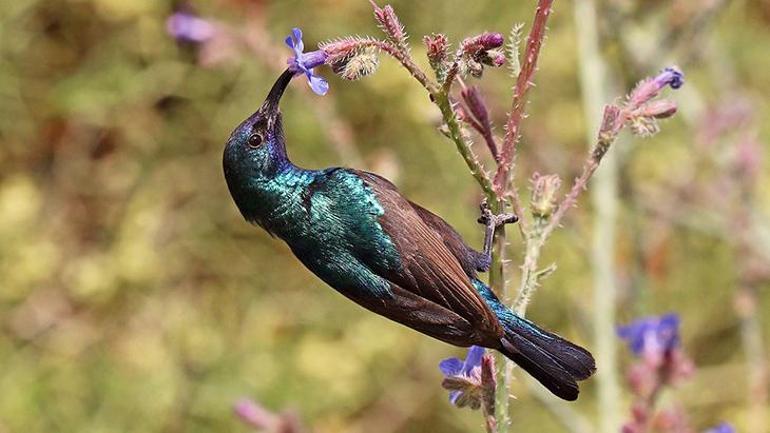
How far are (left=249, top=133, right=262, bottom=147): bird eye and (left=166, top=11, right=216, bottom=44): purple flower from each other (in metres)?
1.55

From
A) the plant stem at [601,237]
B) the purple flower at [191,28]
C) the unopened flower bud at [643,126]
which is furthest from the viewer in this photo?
the purple flower at [191,28]

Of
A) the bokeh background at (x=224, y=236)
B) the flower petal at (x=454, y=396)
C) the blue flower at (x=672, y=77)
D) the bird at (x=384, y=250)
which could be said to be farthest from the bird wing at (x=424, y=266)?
the bokeh background at (x=224, y=236)

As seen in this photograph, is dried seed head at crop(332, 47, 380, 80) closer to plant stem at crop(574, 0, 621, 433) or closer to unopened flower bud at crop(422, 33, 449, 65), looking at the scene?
unopened flower bud at crop(422, 33, 449, 65)

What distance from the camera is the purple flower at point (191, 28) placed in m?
3.32

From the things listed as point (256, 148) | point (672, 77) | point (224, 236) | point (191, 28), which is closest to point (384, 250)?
point (256, 148)

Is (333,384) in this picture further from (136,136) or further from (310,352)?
(136,136)

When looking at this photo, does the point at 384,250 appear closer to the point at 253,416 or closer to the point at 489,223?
the point at 489,223

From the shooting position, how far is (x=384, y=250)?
5.72 feet

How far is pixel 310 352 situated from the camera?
453 centimetres

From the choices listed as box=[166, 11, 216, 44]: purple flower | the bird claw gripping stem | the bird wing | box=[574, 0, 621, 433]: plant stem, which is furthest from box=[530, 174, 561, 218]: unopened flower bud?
box=[166, 11, 216, 44]: purple flower

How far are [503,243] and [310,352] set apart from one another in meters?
2.94

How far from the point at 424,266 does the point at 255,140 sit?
0.35 m

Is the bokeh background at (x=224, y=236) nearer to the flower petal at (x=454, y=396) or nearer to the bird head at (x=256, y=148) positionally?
the bird head at (x=256, y=148)

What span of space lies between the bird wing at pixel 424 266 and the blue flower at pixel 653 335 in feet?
2.73
